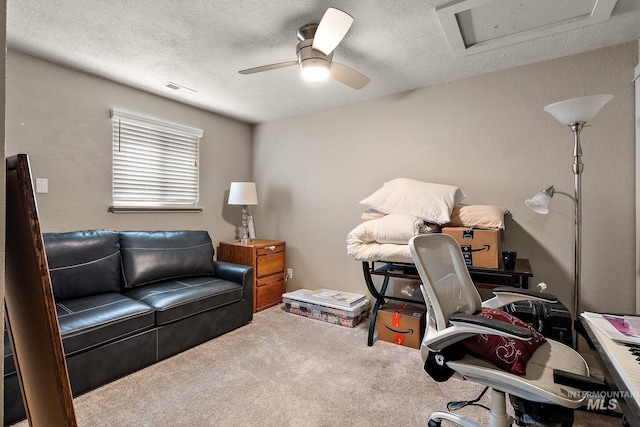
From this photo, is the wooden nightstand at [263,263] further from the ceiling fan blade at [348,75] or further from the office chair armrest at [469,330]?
the office chair armrest at [469,330]

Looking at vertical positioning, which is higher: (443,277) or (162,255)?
(443,277)

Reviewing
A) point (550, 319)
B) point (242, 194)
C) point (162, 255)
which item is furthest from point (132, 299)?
point (550, 319)

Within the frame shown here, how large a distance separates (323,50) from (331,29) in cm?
21

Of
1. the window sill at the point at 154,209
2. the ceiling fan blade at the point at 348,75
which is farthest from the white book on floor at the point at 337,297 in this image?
the ceiling fan blade at the point at 348,75

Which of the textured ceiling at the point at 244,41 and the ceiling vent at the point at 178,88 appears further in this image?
the ceiling vent at the point at 178,88

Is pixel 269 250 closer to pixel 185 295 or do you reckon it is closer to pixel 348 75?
pixel 185 295

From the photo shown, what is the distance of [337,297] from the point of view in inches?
131

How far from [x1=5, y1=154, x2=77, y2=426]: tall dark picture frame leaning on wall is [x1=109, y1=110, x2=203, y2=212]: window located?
2.42m

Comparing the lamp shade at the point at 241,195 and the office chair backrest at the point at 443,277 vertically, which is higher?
the lamp shade at the point at 241,195

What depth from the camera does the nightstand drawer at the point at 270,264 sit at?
359 centimetres

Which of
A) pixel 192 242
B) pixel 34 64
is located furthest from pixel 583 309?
pixel 34 64

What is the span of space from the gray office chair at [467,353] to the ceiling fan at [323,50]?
4.16 ft

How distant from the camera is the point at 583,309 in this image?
2.42 m

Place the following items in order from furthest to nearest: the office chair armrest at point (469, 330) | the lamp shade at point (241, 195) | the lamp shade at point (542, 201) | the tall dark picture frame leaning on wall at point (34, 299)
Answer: the lamp shade at point (241, 195) < the lamp shade at point (542, 201) < the office chair armrest at point (469, 330) < the tall dark picture frame leaning on wall at point (34, 299)
